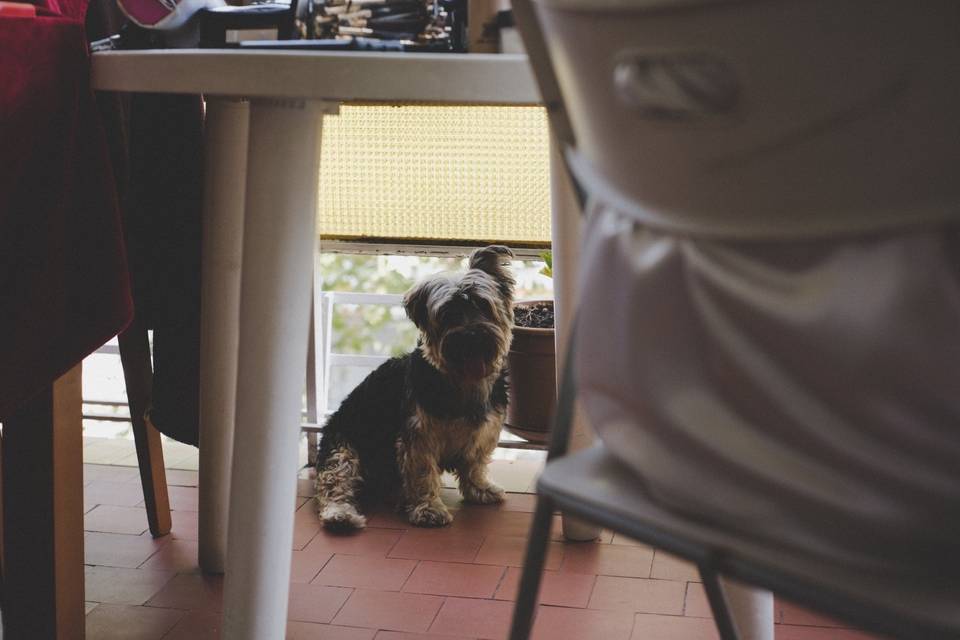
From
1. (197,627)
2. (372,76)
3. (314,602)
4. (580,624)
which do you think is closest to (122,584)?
(197,627)

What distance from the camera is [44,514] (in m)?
1.43

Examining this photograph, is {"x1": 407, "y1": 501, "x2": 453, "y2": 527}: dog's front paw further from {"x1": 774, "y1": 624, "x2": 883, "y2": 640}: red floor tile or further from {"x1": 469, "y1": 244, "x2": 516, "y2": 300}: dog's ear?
{"x1": 774, "y1": 624, "x2": 883, "y2": 640}: red floor tile

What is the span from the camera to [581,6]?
25.7 inches

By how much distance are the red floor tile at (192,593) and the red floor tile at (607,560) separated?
2.03 ft

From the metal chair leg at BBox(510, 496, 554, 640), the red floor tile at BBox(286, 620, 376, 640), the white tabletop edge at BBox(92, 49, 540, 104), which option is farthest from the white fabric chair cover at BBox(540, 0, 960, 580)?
the red floor tile at BBox(286, 620, 376, 640)

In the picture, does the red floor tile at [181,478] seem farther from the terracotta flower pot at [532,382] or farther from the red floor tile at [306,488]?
the terracotta flower pot at [532,382]

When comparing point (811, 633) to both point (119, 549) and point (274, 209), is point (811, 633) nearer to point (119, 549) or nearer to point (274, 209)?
point (274, 209)

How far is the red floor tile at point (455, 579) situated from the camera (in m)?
1.83

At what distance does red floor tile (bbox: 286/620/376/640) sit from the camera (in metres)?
1.66

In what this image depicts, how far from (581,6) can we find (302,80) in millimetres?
423

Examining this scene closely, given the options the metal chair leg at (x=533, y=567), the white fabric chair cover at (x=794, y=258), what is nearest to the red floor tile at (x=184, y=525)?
the metal chair leg at (x=533, y=567)

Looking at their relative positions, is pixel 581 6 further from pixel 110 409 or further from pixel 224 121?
pixel 110 409

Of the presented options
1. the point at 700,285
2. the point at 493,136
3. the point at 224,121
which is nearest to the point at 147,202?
the point at 224,121

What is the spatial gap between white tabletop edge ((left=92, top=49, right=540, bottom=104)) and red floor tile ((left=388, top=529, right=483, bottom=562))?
1.18 m
